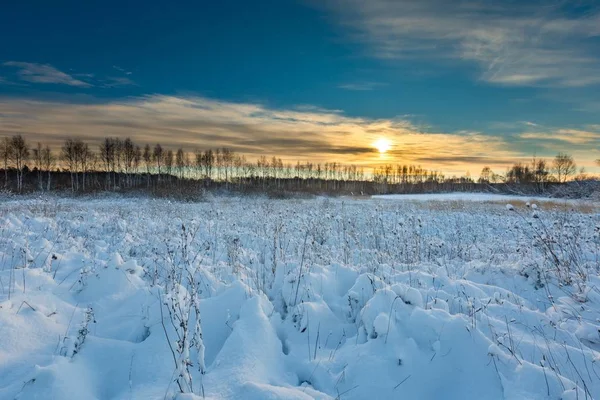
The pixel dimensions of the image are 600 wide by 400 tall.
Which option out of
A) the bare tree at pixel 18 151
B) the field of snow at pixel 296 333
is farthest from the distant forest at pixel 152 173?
the field of snow at pixel 296 333

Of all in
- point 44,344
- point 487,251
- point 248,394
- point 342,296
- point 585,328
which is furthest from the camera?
point 487,251

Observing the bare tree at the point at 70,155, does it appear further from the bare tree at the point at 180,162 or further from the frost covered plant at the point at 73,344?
the frost covered plant at the point at 73,344

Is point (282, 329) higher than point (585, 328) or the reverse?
the reverse

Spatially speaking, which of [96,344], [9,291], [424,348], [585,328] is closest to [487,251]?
[585,328]

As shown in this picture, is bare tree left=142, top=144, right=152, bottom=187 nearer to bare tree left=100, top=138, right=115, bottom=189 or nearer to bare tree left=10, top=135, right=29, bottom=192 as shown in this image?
bare tree left=100, top=138, right=115, bottom=189

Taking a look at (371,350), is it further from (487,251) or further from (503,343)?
(487,251)

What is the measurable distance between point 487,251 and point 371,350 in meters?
5.79

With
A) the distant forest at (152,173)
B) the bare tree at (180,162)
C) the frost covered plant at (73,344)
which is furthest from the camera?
the bare tree at (180,162)

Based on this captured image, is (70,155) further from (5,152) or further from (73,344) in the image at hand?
(73,344)

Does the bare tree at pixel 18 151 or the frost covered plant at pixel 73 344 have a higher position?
the bare tree at pixel 18 151

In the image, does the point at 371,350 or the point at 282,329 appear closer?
the point at 371,350

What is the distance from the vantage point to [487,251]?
300 inches

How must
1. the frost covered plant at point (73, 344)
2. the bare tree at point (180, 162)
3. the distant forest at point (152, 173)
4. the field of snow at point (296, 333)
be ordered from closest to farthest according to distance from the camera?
the field of snow at point (296, 333)
the frost covered plant at point (73, 344)
the distant forest at point (152, 173)
the bare tree at point (180, 162)

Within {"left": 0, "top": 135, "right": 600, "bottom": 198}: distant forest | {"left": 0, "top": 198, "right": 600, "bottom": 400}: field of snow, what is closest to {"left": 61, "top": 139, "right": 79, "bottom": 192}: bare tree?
{"left": 0, "top": 135, "right": 600, "bottom": 198}: distant forest
